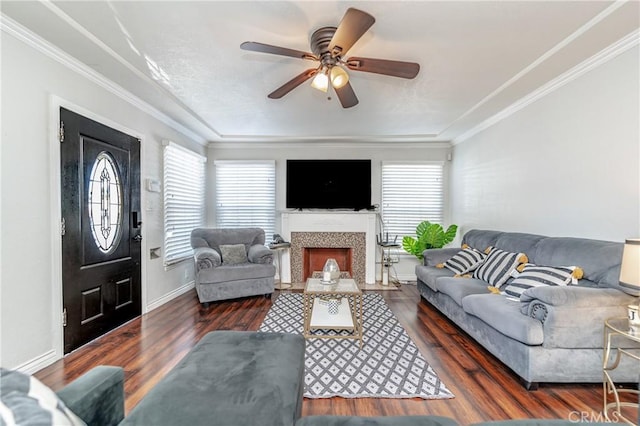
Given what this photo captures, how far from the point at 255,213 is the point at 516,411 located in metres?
4.50

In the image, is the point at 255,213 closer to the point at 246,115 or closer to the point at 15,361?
the point at 246,115

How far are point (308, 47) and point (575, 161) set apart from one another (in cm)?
257

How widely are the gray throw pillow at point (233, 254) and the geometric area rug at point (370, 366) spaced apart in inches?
50.6

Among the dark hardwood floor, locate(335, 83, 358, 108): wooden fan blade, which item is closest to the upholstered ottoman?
the dark hardwood floor

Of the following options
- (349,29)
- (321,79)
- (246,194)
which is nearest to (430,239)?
(246,194)

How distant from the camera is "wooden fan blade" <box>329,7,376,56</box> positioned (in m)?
1.58

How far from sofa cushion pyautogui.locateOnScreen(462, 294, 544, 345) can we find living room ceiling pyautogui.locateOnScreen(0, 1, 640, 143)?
2.03 meters

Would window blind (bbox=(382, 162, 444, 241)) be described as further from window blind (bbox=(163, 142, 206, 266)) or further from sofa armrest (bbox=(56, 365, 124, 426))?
sofa armrest (bbox=(56, 365, 124, 426))

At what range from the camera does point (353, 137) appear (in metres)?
5.04

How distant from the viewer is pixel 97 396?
3.55ft

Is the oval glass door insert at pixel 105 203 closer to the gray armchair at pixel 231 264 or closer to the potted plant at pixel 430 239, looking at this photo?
the gray armchair at pixel 231 264

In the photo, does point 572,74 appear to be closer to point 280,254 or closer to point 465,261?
point 465,261

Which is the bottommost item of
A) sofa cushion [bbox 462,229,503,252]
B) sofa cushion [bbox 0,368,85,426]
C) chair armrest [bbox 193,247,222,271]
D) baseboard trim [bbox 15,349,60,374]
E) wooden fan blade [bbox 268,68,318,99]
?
baseboard trim [bbox 15,349,60,374]

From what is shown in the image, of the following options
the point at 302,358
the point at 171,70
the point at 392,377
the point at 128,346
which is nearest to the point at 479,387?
the point at 392,377
